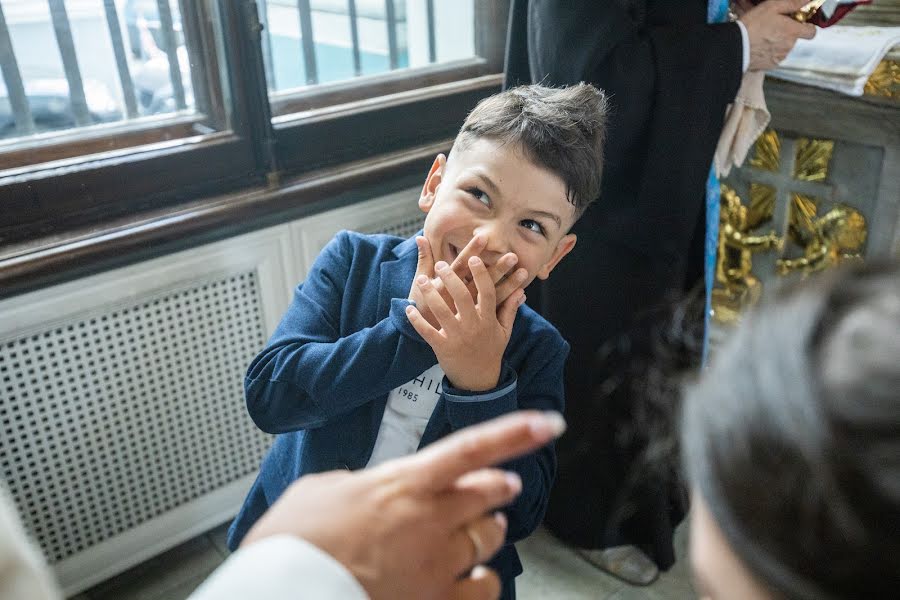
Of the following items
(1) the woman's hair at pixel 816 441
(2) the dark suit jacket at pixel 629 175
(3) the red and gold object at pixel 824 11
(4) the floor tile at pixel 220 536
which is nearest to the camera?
(1) the woman's hair at pixel 816 441

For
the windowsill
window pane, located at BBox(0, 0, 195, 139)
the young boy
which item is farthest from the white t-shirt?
window pane, located at BBox(0, 0, 195, 139)

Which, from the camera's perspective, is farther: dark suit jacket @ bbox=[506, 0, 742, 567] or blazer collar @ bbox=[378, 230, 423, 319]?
dark suit jacket @ bbox=[506, 0, 742, 567]

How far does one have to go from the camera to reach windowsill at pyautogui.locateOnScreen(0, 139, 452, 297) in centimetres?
135

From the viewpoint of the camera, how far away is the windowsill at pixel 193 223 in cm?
135

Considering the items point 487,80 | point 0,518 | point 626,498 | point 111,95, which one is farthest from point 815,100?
point 0,518

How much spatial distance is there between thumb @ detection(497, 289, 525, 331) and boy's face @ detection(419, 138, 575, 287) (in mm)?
44

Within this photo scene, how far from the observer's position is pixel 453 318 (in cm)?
83

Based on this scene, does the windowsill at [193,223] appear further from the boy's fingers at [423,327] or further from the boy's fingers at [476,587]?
the boy's fingers at [476,587]

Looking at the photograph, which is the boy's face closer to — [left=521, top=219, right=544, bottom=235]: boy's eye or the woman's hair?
[left=521, top=219, right=544, bottom=235]: boy's eye

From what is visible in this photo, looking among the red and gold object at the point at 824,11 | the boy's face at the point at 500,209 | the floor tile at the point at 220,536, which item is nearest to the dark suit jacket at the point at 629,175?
the red and gold object at the point at 824,11

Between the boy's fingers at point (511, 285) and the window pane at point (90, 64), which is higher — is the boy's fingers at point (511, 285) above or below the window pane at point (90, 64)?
below

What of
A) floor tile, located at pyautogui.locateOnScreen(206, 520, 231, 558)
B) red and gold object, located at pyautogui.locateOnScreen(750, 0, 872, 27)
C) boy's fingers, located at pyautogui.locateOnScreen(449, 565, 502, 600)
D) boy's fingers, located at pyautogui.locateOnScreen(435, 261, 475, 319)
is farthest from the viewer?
floor tile, located at pyautogui.locateOnScreen(206, 520, 231, 558)

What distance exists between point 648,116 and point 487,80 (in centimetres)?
77

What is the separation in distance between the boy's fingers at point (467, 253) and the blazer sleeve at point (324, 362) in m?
0.07
